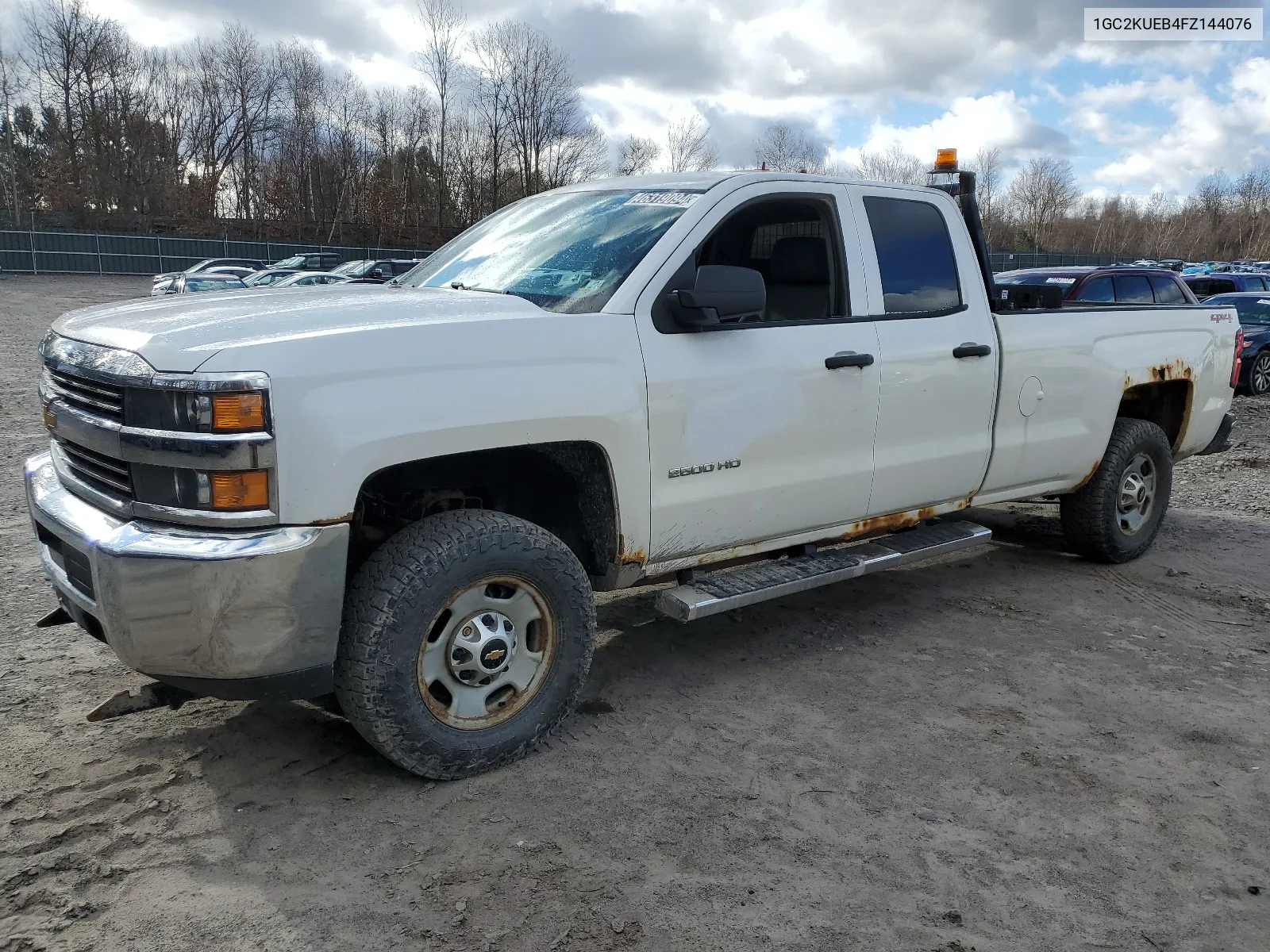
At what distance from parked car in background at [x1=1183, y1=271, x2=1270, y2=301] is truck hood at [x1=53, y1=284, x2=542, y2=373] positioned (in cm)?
1850

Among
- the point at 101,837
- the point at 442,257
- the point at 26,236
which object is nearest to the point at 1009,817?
the point at 101,837

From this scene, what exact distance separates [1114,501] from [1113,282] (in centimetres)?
655

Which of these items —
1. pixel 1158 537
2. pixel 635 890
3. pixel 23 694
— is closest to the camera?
pixel 635 890

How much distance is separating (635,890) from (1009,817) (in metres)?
1.26

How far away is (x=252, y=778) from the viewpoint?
3.38 metres

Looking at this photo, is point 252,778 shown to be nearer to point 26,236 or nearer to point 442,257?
point 442,257

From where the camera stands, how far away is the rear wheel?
49.4 feet

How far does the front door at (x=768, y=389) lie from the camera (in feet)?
12.2

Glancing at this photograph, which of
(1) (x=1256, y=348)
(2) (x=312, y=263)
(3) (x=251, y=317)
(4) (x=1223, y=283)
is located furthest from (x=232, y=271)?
(3) (x=251, y=317)

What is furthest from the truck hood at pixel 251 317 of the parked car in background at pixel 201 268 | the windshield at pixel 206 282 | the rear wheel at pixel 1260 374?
the windshield at pixel 206 282

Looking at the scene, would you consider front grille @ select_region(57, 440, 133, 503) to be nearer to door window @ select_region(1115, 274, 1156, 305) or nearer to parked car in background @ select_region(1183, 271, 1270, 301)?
door window @ select_region(1115, 274, 1156, 305)

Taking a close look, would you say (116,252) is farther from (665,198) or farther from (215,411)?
(215,411)

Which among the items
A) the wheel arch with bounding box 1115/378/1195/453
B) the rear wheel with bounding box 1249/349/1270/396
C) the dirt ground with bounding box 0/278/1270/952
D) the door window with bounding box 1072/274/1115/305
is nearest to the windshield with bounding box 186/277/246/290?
the door window with bounding box 1072/274/1115/305

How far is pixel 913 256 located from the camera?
4.70 meters
